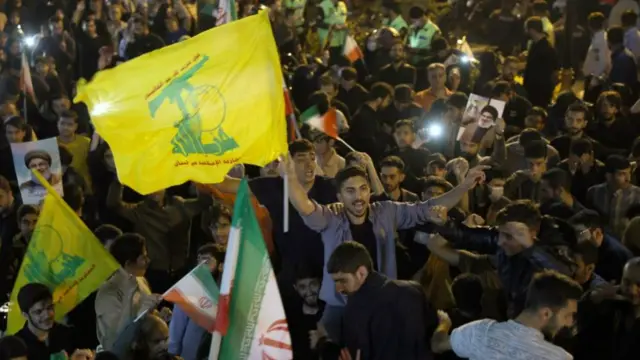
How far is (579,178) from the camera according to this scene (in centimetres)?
1040

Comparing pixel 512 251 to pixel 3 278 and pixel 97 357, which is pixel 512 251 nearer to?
pixel 97 357

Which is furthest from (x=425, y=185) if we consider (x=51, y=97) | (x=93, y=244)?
(x=51, y=97)

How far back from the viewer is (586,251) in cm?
753

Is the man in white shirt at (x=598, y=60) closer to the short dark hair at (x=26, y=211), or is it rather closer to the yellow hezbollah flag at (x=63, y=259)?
the short dark hair at (x=26, y=211)

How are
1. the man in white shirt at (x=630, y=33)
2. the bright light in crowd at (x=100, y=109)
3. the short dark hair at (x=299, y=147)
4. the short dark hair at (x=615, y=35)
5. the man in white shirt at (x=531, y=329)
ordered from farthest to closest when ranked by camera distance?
1. the man in white shirt at (x=630, y=33)
2. the short dark hair at (x=615, y=35)
3. the short dark hair at (x=299, y=147)
4. the bright light in crowd at (x=100, y=109)
5. the man in white shirt at (x=531, y=329)

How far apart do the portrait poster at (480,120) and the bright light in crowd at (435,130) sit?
0.24 meters

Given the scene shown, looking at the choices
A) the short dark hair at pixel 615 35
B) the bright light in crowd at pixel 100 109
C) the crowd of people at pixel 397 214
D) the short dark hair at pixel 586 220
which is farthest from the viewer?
the short dark hair at pixel 615 35

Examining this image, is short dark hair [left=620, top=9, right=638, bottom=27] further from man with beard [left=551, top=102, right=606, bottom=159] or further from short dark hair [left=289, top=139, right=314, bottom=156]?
short dark hair [left=289, top=139, right=314, bottom=156]

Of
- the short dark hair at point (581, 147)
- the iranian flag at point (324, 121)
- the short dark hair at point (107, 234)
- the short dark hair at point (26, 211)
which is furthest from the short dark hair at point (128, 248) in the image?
the short dark hair at point (581, 147)

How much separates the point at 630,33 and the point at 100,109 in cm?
1011

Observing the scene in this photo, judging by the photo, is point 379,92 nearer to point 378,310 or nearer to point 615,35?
point 615,35

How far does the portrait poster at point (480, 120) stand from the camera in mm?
11234

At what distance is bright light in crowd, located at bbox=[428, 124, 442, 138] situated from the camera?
11.8 metres

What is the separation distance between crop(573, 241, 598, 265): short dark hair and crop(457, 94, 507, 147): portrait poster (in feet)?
11.8
